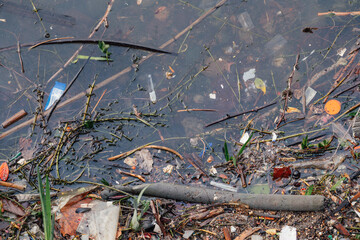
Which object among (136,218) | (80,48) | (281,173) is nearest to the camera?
(136,218)

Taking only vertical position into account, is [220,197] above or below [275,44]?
below

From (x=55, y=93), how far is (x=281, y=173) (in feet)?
7.35

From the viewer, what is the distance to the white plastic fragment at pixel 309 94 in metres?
2.94

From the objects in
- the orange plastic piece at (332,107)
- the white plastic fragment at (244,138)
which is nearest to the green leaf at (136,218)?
the white plastic fragment at (244,138)

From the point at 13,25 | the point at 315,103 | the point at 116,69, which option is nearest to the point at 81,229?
the point at 116,69

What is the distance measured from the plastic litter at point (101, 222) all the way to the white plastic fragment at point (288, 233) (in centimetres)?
139

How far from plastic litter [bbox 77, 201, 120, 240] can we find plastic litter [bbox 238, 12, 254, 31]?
82.0 inches

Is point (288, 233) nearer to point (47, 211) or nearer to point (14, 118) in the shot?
point (47, 211)

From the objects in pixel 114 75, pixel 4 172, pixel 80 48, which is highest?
pixel 80 48

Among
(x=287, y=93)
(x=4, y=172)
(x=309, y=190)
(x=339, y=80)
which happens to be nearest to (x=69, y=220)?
(x=4, y=172)

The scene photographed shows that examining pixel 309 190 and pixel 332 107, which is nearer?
pixel 309 190

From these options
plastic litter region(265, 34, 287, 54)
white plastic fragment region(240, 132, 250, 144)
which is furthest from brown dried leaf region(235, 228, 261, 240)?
plastic litter region(265, 34, 287, 54)

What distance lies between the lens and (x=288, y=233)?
2615 mm

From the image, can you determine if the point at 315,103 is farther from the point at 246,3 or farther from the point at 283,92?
the point at 246,3
